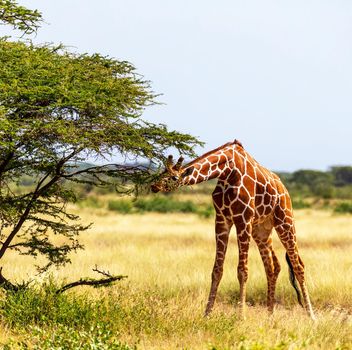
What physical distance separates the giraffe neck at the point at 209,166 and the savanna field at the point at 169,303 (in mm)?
308

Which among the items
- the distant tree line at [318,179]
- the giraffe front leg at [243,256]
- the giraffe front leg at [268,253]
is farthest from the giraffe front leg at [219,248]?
the distant tree line at [318,179]

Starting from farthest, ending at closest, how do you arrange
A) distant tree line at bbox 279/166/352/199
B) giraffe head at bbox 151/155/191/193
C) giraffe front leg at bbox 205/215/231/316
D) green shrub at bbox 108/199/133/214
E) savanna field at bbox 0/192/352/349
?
1. distant tree line at bbox 279/166/352/199
2. green shrub at bbox 108/199/133/214
3. giraffe front leg at bbox 205/215/231/316
4. giraffe head at bbox 151/155/191/193
5. savanna field at bbox 0/192/352/349

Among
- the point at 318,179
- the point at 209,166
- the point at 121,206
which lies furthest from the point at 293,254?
the point at 318,179

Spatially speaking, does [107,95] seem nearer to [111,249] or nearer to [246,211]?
[246,211]

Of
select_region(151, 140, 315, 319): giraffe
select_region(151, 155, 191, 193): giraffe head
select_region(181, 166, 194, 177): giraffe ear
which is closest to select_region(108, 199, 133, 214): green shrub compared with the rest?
select_region(151, 140, 315, 319): giraffe

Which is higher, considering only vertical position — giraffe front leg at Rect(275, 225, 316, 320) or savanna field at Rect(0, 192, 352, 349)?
giraffe front leg at Rect(275, 225, 316, 320)

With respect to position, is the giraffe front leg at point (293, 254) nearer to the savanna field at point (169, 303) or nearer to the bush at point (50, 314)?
the savanna field at point (169, 303)

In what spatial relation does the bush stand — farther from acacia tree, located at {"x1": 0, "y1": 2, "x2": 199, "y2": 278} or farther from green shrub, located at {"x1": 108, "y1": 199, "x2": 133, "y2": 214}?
green shrub, located at {"x1": 108, "y1": 199, "x2": 133, "y2": 214}

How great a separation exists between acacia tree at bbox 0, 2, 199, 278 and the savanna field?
1.28 m

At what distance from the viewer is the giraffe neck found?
422 inches

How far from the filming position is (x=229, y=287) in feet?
51.0

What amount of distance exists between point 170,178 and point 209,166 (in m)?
0.79

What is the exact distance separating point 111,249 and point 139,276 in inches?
265

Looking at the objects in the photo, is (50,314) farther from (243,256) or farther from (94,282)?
(243,256)
